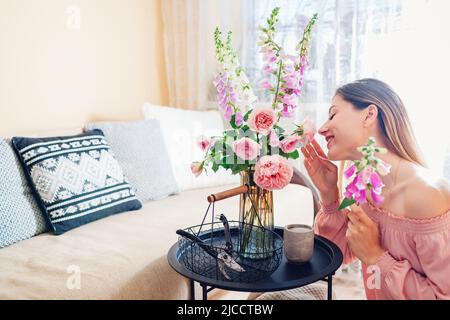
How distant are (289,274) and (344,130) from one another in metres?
0.42

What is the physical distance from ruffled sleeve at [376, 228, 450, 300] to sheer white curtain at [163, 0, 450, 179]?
1269 millimetres

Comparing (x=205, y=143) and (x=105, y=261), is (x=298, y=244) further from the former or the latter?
(x=105, y=261)

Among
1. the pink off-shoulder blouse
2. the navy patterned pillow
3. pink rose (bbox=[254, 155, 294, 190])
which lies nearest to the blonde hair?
the pink off-shoulder blouse

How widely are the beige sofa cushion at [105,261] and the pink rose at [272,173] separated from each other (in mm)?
523

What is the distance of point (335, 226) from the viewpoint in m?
1.43

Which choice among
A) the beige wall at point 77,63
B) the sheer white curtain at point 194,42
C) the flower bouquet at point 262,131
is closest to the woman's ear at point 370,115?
the flower bouquet at point 262,131

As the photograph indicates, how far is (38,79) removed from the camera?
2.12m

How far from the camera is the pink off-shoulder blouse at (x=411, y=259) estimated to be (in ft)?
3.51

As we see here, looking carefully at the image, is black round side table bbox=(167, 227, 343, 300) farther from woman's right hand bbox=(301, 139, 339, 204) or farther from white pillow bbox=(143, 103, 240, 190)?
white pillow bbox=(143, 103, 240, 190)

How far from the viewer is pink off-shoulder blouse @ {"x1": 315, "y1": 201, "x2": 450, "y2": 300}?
3.51 feet

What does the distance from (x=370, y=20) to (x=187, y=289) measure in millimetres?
1660

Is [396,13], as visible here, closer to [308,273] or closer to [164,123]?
[164,123]

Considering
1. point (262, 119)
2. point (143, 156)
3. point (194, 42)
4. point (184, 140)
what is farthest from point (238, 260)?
point (194, 42)

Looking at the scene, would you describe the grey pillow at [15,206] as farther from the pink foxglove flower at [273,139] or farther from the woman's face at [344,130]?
the woman's face at [344,130]
